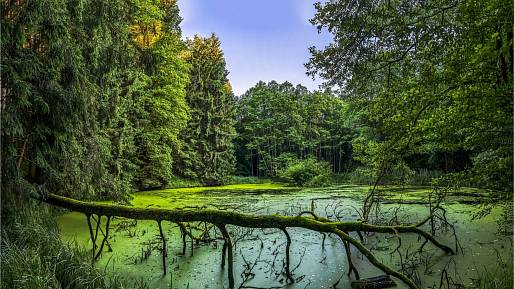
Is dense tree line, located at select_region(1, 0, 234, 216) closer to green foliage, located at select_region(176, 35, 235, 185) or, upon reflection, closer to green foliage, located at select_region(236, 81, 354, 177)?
green foliage, located at select_region(176, 35, 235, 185)

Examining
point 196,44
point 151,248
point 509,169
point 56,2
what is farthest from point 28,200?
point 196,44

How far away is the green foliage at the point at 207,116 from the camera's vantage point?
79.7 ft

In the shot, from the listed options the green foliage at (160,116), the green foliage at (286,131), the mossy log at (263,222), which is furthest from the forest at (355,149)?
the green foliage at (286,131)

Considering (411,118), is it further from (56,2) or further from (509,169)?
(56,2)

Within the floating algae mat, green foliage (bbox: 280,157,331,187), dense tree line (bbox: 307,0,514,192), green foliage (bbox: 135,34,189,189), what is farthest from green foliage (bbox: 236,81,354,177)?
dense tree line (bbox: 307,0,514,192)

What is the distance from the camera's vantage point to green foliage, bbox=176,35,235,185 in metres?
24.3

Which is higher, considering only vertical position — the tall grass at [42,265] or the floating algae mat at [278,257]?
the tall grass at [42,265]

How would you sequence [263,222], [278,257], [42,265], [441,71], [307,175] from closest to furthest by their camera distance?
[42,265] < [263,222] < [441,71] < [278,257] < [307,175]

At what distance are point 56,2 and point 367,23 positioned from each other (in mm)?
4621

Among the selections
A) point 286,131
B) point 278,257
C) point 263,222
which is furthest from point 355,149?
point 286,131

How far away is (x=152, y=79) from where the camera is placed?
57.5 feet

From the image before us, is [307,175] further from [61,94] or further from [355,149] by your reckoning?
[61,94]

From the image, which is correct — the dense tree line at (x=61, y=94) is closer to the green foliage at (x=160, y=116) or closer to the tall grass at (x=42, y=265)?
the tall grass at (x=42, y=265)

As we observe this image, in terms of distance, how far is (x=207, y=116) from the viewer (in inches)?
1017
